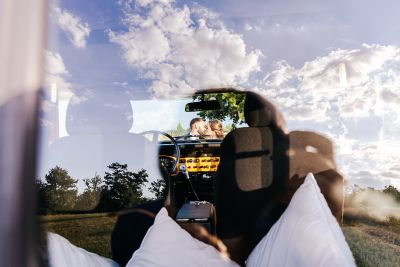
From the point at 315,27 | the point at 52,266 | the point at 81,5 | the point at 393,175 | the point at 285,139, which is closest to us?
the point at 52,266

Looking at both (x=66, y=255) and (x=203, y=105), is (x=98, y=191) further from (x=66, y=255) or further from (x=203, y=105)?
(x=203, y=105)

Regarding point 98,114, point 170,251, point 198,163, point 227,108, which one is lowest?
point 170,251

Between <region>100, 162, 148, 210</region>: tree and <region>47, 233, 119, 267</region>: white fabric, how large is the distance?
0.81 ft

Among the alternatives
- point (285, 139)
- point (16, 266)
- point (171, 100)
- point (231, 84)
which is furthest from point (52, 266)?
point (171, 100)

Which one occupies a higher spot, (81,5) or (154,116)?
(81,5)

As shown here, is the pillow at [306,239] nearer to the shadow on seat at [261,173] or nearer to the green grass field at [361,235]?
the green grass field at [361,235]

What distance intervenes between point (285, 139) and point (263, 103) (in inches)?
8.6

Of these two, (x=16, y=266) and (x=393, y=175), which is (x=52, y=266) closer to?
(x=16, y=266)

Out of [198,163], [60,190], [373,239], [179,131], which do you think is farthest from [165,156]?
[373,239]

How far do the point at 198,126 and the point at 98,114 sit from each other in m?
1.22

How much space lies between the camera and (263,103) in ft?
6.03

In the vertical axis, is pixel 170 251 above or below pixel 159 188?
below

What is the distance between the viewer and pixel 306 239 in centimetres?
114

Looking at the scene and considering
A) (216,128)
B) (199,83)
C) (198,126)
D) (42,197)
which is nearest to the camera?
(42,197)
